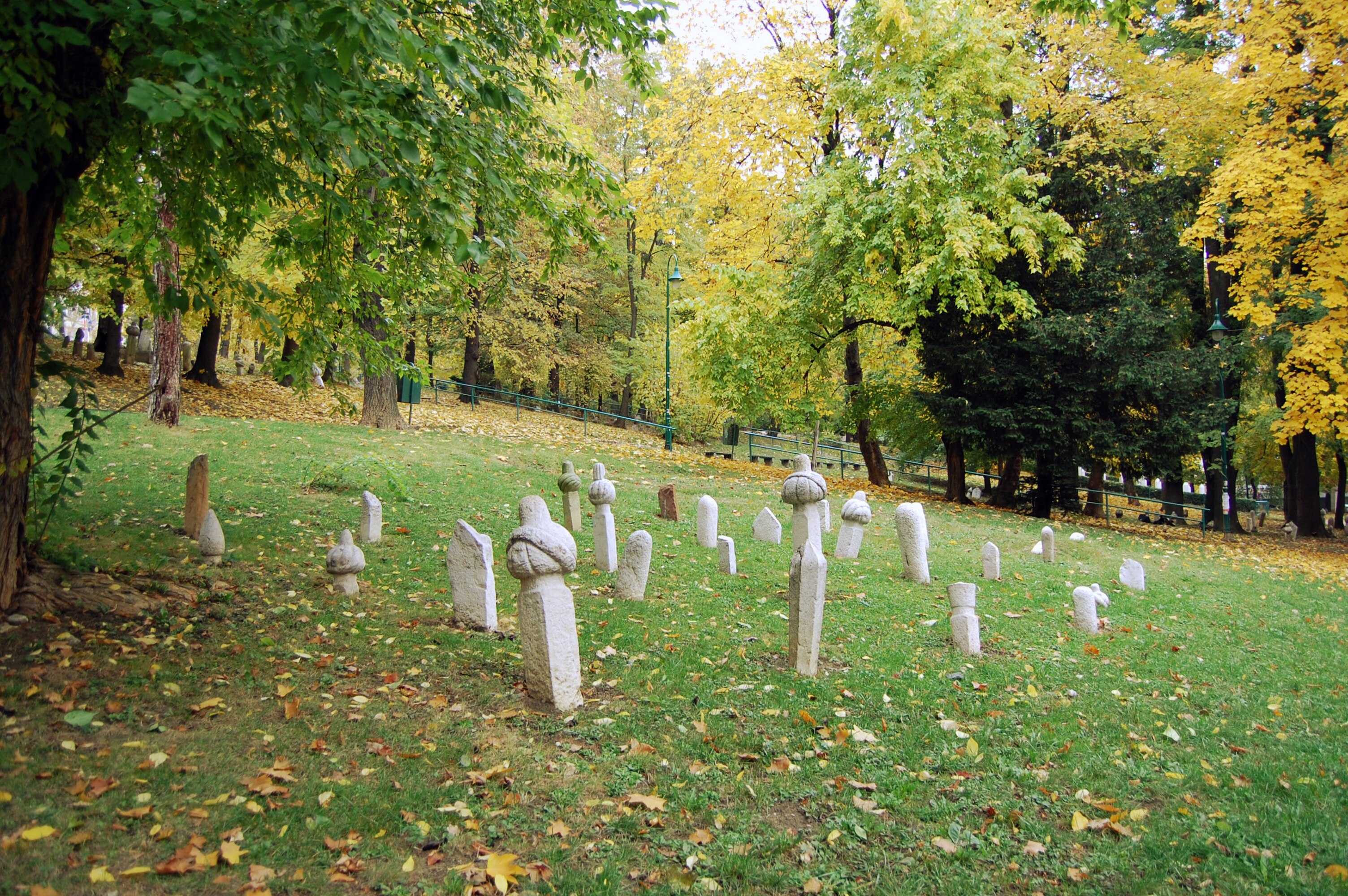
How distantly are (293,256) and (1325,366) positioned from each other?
18.1 m

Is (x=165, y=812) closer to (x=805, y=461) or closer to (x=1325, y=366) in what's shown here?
(x=805, y=461)

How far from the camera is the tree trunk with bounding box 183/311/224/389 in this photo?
2033 centimetres

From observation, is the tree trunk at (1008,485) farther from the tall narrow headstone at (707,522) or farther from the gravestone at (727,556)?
the gravestone at (727,556)

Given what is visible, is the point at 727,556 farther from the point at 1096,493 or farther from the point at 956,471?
the point at 1096,493

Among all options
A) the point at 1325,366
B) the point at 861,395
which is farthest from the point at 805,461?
the point at 1325,366

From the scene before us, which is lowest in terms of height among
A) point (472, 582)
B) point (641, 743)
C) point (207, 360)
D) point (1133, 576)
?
point (641, 743)

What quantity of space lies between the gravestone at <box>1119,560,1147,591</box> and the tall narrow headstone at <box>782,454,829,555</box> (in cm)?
506

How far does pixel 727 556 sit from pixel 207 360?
1808cm

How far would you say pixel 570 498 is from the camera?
10883 millimetres

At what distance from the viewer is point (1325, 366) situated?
14.5 m

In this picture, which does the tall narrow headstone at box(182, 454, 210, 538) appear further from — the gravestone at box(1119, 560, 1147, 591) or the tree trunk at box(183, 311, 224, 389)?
the tree trunk at box(183, 311, 224, 389)

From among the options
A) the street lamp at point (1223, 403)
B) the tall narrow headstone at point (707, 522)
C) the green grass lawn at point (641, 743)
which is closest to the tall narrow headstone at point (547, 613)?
the green grass lawn at point (641, 743)

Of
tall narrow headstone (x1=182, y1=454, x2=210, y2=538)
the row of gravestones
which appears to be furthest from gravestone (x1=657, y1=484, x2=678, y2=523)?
tall narrow headstone (x1=182, y1=454, x2=210, y2=538)

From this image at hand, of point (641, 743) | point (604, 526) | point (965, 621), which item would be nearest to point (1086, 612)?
point (965, 621)
